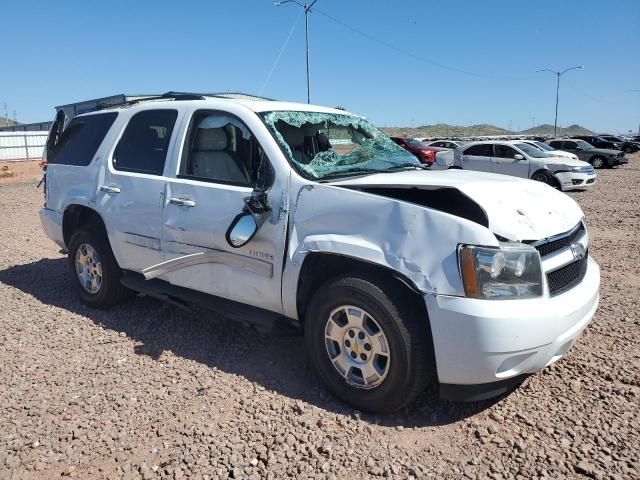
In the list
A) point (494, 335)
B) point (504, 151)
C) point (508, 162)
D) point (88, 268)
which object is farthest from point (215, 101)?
point (504, 151)

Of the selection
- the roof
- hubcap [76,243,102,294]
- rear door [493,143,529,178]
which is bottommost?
rear door [493,143,529,178]

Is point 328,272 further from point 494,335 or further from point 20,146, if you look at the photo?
point 20,146

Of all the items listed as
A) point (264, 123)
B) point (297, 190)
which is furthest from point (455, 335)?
point (264, 123)

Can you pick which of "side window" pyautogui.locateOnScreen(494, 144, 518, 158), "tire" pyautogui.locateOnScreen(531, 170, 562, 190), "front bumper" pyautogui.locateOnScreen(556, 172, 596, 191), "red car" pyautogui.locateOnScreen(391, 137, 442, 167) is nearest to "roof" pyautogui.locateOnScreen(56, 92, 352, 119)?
"front bumper" pyautogui.locateOnScreen(556, 172, 596, 191)

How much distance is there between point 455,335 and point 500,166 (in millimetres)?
16178

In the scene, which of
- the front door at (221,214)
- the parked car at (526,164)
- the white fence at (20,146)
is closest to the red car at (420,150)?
the parked car at (526,164)

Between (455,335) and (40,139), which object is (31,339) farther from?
(40,139)

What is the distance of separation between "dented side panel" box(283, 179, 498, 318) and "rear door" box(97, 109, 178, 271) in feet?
4.74

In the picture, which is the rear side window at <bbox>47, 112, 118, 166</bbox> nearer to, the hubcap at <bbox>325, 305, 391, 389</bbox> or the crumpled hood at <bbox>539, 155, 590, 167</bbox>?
the hubcap at <bbox>325, 305, 391, 389</bbox>

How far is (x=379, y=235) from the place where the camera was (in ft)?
10.0

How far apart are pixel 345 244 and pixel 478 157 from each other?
649 inches

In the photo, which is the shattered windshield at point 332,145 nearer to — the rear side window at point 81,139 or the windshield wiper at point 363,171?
the windshield wiper at point 363,171

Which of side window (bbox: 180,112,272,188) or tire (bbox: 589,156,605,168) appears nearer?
side window (bbox: 180,112,272,188)

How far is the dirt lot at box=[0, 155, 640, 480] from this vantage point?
2785mm
